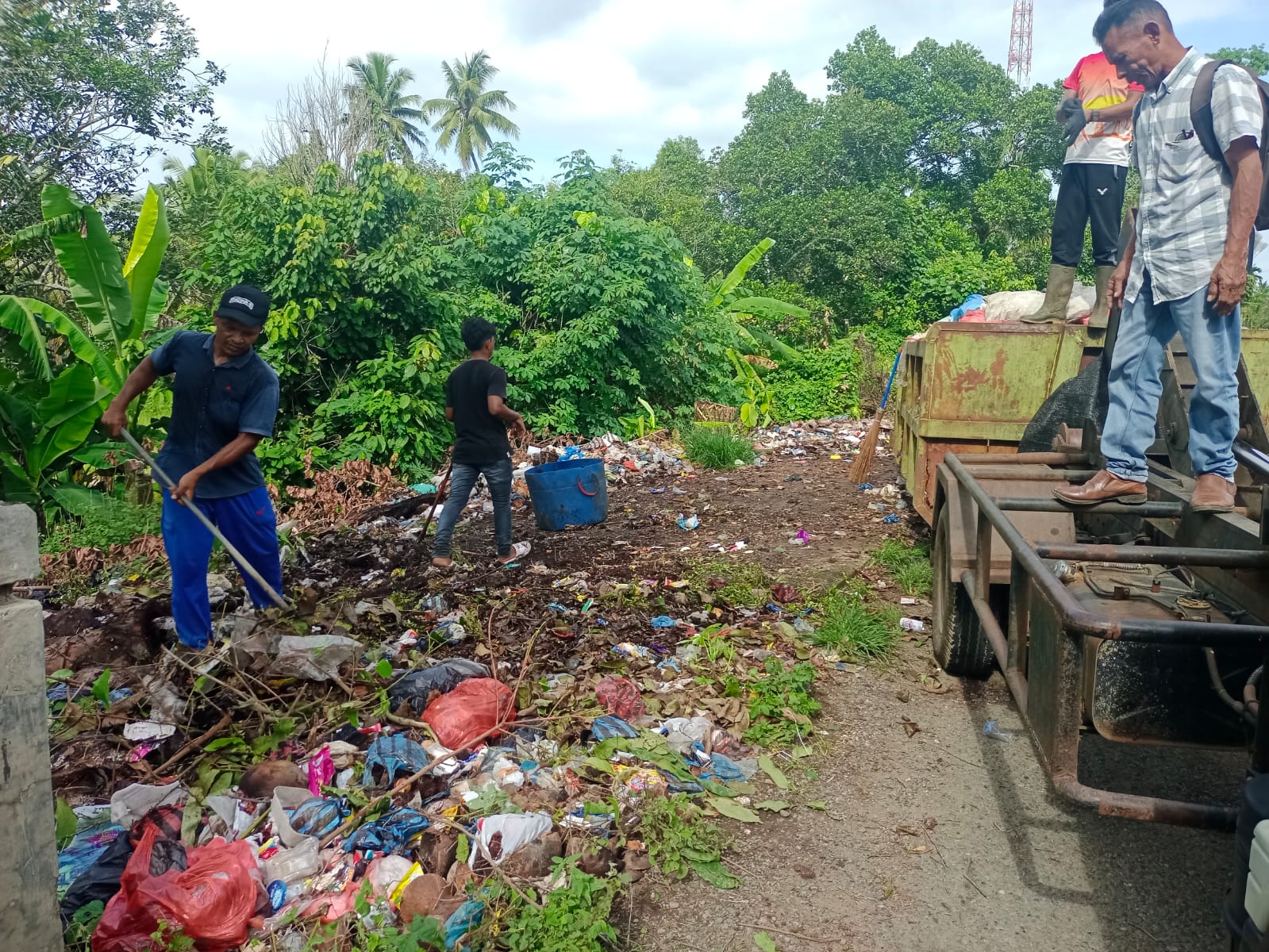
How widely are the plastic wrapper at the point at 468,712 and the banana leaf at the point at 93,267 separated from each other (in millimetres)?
5332

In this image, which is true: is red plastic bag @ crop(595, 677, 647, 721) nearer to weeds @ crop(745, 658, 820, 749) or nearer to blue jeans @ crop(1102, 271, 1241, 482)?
weeds @ crop(745, 658, 820, 749)

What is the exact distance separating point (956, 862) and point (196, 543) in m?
3.69

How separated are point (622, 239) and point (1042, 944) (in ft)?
35.8

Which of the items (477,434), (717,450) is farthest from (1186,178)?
(717,450)

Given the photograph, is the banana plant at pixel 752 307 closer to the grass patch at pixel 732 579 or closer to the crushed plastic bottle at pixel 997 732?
the grass patch at pixel 732 579

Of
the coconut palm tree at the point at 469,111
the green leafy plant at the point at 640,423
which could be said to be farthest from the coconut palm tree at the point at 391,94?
the green leafy plant at the point at 640,423

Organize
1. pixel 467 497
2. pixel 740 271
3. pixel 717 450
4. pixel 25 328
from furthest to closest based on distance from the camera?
pixel 740 271
pixel 717 450
pixel 25 328
pixel 467 497

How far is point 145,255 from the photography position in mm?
7859

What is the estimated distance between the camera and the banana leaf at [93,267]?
710 centimetres

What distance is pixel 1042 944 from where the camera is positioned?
2.60m

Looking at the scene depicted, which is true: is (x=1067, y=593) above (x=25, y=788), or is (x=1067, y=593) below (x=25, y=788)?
above

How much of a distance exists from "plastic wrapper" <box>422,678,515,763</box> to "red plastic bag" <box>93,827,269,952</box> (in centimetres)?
100

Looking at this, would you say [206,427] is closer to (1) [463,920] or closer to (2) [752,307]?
(1) [463,920]

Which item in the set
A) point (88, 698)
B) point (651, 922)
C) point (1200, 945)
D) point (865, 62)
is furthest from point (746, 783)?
point (865, 62)
